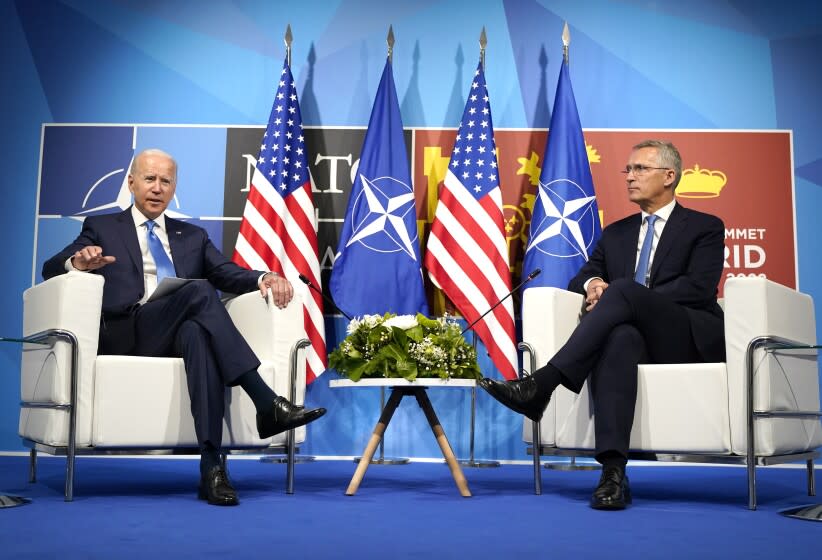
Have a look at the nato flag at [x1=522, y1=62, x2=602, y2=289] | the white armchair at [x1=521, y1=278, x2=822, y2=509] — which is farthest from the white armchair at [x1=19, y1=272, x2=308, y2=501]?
the nato flag at [x1=522, y1=62, x2=602, y2=289]

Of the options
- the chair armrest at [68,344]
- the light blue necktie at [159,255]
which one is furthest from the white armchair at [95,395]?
the light blue necktie at [159,255]

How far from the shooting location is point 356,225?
4.65 metres

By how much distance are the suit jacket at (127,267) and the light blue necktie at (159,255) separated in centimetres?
4

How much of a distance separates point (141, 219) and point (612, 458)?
2020mm

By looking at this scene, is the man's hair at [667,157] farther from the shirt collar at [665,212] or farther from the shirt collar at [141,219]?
the shirt collar at [141,219]

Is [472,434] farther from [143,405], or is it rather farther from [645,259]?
[143,405]

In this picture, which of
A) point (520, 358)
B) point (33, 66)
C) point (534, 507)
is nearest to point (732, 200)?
point (520, 358)

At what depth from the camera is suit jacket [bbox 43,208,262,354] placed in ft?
10.4

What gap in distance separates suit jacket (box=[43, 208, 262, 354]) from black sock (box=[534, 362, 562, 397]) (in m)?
1.18

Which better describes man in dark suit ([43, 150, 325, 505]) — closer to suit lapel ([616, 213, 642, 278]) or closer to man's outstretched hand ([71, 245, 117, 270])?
man's outstretched hand ([71, 245, 117, 270])

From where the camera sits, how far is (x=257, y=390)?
2.92 metres

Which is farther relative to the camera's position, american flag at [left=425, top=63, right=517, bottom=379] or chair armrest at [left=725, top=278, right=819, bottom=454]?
american flag at [left=425, top=63, right=517, bottom=379]

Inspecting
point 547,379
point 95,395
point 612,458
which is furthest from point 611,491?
point 95,395

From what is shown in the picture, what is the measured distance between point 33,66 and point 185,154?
102cm
